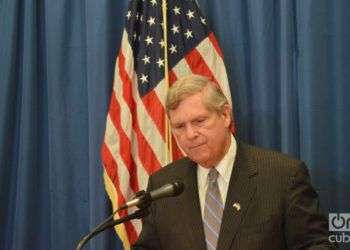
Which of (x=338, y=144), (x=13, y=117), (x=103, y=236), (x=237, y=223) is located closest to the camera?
(x=237, y=223)

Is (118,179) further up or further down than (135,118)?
further down

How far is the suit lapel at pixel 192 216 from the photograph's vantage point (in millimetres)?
2006

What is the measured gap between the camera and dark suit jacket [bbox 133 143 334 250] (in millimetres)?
1921

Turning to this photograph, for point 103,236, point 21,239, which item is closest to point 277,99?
point 103,236

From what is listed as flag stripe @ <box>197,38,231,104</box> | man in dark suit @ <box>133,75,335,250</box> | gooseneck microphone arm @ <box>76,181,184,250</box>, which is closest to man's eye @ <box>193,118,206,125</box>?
man in dark suit @ <box>133,75,335,250</box>

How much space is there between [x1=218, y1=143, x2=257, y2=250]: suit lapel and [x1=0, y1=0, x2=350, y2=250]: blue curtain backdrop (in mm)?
729

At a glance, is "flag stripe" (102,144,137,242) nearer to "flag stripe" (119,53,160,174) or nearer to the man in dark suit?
"flag stripe" (119,53,160,174)

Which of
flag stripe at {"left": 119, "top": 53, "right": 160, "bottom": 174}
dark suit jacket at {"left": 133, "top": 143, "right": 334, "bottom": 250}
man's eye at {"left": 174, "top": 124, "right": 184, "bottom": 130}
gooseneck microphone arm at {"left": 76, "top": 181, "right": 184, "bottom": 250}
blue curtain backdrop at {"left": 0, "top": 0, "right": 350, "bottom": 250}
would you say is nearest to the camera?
gooseneck microphone arm at {"left": 76, "top": 181, "right": 184, "bottom": 250}

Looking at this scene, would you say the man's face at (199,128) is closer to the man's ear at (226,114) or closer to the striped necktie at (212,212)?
the man's ear at (226,114)

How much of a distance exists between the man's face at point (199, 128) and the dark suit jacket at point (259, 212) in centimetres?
13

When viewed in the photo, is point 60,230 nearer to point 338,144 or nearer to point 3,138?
point 3,138

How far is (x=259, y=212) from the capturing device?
196cm

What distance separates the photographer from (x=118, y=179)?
2822mm

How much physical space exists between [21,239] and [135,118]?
1126 millimetres
